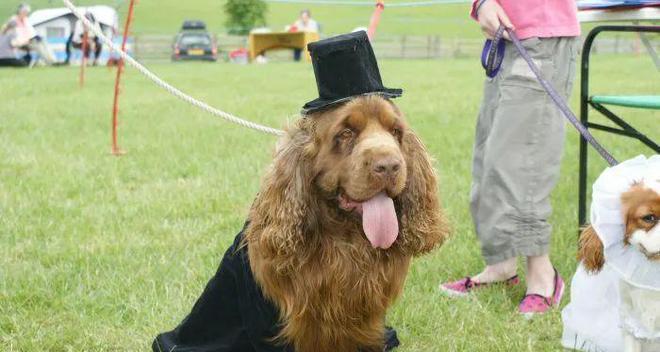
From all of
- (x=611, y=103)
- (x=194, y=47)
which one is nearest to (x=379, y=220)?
(x=611, y=103)

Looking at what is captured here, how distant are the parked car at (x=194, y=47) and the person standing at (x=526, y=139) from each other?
3208 cm

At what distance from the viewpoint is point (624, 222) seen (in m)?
2.64

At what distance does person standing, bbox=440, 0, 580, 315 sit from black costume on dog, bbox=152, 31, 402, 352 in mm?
914

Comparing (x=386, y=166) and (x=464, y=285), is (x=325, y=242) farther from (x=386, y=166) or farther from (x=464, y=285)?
(x=464, y=285)

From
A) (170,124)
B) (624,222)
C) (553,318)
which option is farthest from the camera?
(170,124)

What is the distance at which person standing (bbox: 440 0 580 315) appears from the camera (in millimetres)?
3689

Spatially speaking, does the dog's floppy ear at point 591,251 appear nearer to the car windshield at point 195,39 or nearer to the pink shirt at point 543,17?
the pink shirt at point 543,17

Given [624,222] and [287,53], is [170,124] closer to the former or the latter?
[624,222]

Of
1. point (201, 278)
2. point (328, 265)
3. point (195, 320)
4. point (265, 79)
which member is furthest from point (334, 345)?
point (265, 79)

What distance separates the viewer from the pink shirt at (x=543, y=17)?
3.67 metres

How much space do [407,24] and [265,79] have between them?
31862mm

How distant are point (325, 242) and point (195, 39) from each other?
3397 centimetres

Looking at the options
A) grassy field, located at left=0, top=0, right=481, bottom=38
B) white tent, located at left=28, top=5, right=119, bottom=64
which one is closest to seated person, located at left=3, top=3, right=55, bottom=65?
white tent, located at left=28, top=5, right=119, bottom=64

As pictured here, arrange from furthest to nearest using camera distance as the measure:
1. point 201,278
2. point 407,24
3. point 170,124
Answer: point 407,24 < point 170,124 < point 201,278
